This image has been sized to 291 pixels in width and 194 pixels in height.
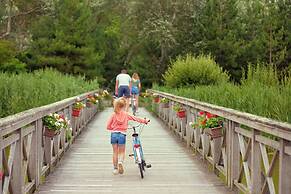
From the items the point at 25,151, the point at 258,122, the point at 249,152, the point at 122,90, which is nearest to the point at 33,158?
the point at 25,151

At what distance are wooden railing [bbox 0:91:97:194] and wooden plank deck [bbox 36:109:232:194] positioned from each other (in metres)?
0.28

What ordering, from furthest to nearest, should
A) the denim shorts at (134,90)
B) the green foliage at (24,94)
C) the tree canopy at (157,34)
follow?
the tree canopy at (157,34)
the denim shorts at (134,90)
the green foliage at (24,94)

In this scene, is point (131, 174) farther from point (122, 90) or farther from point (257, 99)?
point (122, 90)

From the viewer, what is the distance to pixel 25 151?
6707mm

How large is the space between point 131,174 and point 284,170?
4.14 meters

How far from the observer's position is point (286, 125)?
16.1ft

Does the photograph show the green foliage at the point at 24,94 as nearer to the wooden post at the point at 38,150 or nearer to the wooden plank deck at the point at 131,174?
the wooden plank deck at the point at 131,174

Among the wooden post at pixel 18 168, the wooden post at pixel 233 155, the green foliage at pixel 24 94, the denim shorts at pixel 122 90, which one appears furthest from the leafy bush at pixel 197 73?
the wooden post at pixel 18 168

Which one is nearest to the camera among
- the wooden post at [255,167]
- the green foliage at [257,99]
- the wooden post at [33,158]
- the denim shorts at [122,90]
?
the wooden post at [255,167]

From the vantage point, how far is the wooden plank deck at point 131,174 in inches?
304

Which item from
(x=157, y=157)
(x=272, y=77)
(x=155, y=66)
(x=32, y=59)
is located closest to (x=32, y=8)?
(x=32, y=59)

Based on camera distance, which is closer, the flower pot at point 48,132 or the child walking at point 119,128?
the flower pot at point 48,132

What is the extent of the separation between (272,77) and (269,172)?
9411 mm

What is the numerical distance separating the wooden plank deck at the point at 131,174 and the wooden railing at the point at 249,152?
0.30m
